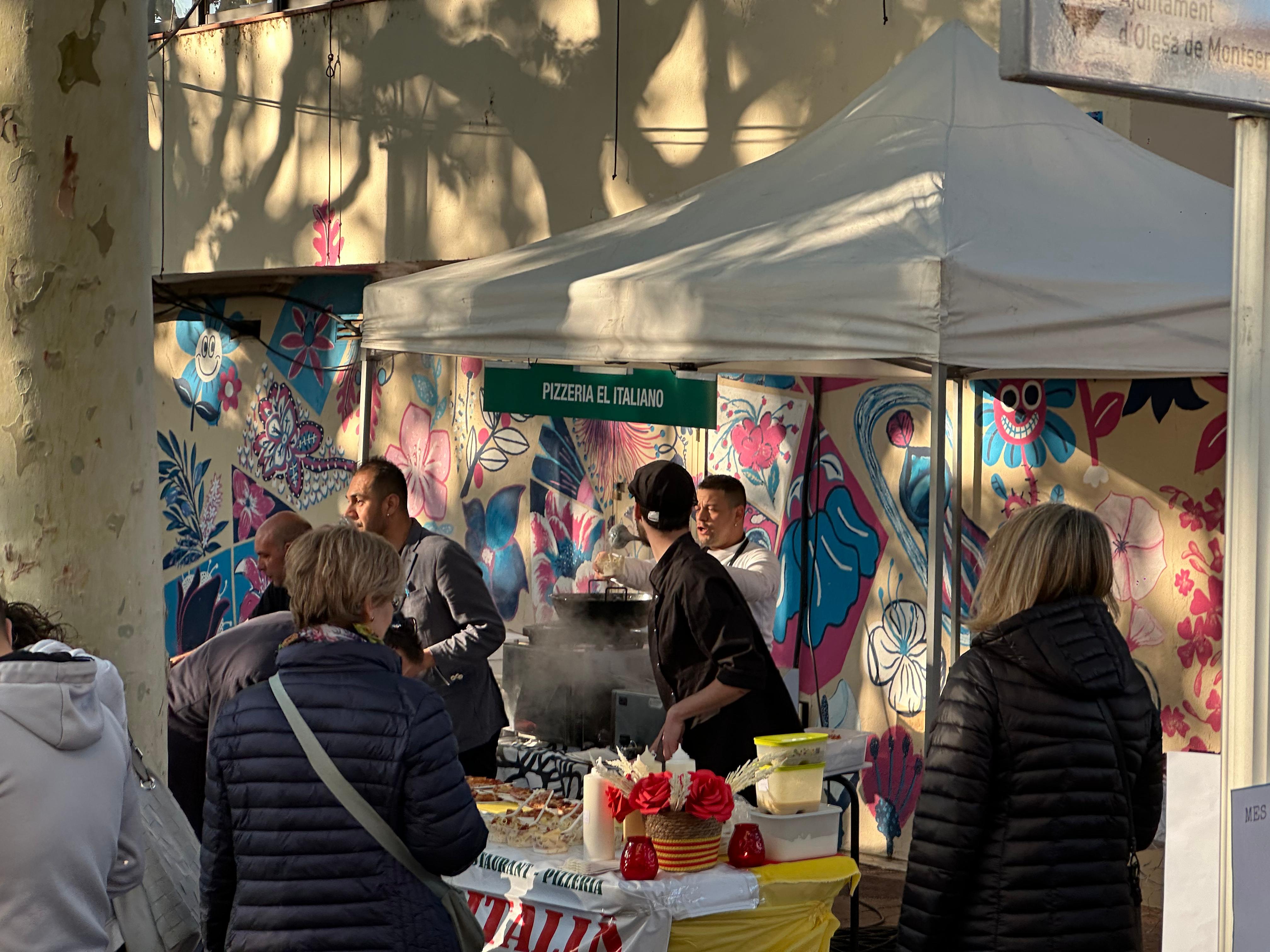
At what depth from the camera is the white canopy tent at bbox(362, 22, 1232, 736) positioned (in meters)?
4.72

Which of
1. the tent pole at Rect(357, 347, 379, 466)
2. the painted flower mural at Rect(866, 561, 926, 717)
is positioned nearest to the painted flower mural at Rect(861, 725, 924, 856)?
the painted flower mural at Rect(866, 561, 926, 717)

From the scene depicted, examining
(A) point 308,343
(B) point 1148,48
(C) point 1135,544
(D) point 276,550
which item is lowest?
(C) point 1135,544

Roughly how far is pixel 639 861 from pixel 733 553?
99.8 inches

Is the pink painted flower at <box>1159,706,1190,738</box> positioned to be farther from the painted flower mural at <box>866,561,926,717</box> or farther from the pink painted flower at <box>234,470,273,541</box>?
the pink painted flower at <box>234,470,273,541</box>

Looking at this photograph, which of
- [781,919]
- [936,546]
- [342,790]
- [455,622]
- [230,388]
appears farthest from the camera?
[230,388]

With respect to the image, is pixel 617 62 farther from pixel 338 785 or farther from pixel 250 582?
pixel 338 785

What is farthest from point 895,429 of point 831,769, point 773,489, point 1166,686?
point 831,769

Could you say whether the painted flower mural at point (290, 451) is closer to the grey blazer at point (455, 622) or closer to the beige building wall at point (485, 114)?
the beige building wall at point (485, 114)

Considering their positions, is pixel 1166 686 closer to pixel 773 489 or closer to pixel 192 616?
pixel 773 489

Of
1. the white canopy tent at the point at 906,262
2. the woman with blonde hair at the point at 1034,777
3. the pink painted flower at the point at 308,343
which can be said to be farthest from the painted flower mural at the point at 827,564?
the woman with blonde hair at the point at 1034,777

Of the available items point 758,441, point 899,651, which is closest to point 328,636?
point 899,651

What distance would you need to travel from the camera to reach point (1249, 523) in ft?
6.46

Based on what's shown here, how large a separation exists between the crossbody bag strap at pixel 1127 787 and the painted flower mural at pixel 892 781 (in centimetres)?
480

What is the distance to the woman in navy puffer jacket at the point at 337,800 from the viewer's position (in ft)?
10.6
